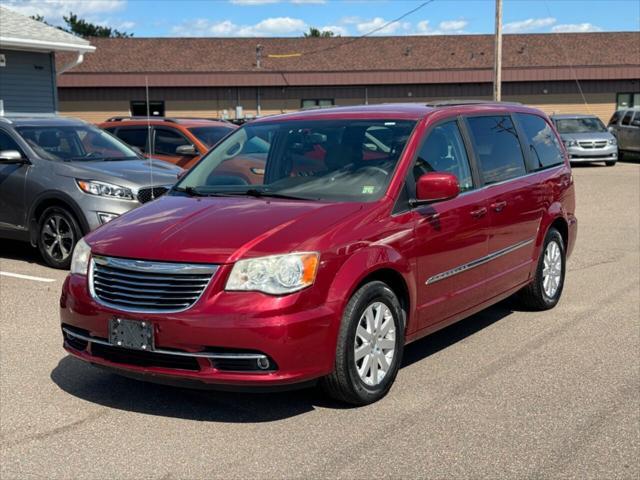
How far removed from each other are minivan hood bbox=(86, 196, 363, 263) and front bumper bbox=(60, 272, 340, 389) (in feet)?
0.84

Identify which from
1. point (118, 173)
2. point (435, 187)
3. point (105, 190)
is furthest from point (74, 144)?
point (435, 187)

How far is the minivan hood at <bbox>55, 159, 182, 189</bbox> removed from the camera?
30.0 ft

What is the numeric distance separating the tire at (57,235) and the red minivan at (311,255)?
133 inches

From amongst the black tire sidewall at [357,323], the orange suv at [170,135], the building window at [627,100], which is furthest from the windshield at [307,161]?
the building window at [627,100]

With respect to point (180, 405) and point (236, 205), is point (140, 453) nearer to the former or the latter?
point (180, 405)

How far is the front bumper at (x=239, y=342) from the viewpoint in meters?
4.41

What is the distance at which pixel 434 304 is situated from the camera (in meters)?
5.56

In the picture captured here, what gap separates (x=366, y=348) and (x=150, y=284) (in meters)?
1.32

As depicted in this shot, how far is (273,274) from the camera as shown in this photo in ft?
14.8

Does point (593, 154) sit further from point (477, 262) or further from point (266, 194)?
point (266, 194)

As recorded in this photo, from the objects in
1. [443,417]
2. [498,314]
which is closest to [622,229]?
[498,314]

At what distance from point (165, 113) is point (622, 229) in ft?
96.5

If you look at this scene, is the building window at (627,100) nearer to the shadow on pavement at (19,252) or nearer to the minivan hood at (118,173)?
the minivan hood at (118,173)

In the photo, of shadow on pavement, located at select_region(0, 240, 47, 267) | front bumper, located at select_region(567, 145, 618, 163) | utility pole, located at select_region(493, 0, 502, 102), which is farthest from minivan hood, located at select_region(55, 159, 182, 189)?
front bumper, located at select_region(567, 145, 618, 163)
